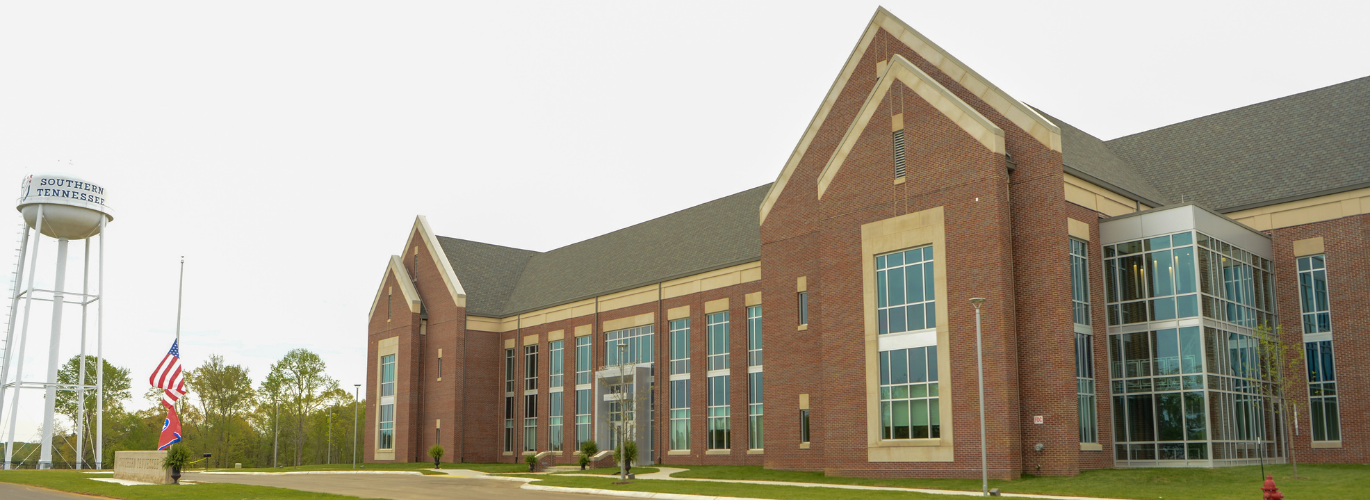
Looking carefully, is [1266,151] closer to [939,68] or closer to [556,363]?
[939,68]

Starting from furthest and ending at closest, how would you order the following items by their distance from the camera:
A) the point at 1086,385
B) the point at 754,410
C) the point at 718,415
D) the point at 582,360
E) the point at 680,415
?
1. the point at 582,360
2. the point at 680,415
3. the point at 718,415
4. the point at 754,410
5. the point at 1086,385

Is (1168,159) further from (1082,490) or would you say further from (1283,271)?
(1082,490)

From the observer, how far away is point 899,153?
3522 centimetres

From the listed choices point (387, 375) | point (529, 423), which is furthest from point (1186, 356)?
point (387, 375)

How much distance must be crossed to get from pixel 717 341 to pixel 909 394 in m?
15.5

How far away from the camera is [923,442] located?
3269 cm

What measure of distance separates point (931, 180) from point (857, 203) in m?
3.21

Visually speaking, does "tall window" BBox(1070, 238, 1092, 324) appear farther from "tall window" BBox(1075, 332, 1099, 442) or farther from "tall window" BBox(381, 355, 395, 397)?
"tall window" BBox(381, 355, 395, 397)

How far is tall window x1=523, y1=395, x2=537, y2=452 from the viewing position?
5984cm

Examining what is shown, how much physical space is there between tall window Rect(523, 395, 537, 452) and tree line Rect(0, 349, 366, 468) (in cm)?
4481

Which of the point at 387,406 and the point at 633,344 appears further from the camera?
the point at 387,406

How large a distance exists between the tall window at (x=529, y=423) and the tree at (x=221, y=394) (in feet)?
167

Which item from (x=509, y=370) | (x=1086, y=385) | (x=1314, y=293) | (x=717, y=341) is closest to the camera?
(x=1086, y=385)

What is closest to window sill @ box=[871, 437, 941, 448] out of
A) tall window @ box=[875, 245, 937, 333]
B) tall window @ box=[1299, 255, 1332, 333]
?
tall window @ box=[875, 245, 937, 333]
